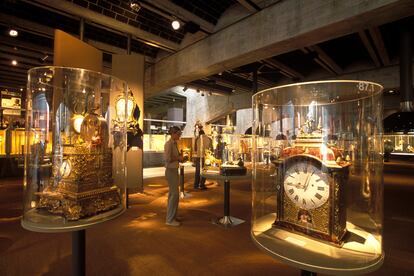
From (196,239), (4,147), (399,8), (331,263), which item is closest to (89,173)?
(331,263)

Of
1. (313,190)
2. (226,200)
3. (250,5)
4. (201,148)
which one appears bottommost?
(226,200)

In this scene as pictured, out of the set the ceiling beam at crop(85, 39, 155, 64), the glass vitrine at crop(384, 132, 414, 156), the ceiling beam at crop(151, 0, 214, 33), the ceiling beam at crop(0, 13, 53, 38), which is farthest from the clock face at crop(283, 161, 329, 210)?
the glass vitrine at crop(384, 132, 414, 156)

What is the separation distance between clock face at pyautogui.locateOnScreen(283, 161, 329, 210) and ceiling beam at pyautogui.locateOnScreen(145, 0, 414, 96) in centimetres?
351

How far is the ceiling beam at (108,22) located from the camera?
4788 mm

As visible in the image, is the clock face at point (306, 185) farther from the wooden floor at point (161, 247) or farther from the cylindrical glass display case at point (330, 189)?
the wooden floor at point (161, 247)

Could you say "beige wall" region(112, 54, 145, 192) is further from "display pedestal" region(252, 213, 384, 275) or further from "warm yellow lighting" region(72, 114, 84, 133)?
"display pedestal" region(252, 213, 384, 275)

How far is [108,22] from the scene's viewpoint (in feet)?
18.3

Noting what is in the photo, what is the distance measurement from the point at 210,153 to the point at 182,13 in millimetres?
3363

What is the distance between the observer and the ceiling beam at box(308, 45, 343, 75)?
6623 millimetres

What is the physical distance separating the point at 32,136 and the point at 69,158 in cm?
65

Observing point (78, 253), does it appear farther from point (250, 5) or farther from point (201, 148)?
point (250, 5)

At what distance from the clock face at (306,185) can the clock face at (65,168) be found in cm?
161

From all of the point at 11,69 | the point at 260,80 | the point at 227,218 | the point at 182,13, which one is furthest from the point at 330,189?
Result: the point at 11,69

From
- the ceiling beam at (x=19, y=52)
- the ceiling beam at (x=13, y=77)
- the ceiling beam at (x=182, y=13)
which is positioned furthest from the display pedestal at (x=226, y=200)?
the ceiling beam at (x=13, y=77)
